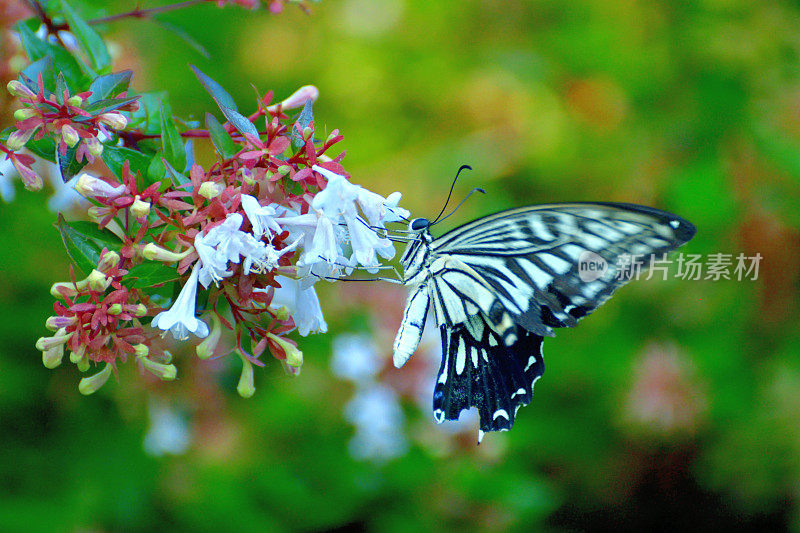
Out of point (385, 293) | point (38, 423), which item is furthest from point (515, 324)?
point (38, 423)

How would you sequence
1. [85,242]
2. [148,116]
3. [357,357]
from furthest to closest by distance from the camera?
1. [357,357]
2. [148,116]
3. [85,242]

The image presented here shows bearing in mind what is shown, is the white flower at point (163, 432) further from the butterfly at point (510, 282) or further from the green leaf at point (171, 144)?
the green leaf at point (171, 144)

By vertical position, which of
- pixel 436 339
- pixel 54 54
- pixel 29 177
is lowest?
pixel 29 177

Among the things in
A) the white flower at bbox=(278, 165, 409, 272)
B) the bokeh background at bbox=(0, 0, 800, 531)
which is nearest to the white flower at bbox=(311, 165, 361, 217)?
the white flower at bbox=(278, 165, 409, 272)

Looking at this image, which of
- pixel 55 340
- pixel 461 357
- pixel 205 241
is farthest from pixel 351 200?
pixel 461 357

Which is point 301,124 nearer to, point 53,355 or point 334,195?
point 334,195

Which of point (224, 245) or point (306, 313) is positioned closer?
point (224, 245)
